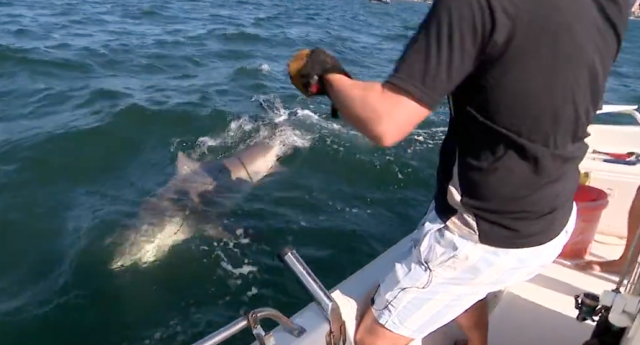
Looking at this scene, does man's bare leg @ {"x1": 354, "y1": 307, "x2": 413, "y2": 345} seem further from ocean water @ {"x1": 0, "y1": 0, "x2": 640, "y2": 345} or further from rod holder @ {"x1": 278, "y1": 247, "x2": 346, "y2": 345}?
ocean water @ {"x1": 0, "y1": 0, "x2": 640, "y2": 345}

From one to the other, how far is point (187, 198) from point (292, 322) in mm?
3938

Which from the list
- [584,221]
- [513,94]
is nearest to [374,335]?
[513,94]

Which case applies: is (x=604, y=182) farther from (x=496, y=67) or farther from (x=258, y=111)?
(x=258, y=111)

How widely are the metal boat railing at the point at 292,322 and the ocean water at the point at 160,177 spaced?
229 centimetres

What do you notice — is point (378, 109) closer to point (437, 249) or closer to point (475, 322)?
point (437, 249)

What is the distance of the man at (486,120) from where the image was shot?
151cm

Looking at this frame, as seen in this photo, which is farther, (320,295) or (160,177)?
(160,177)

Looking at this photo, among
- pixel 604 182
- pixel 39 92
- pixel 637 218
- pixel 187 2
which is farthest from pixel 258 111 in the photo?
pixel 187 2

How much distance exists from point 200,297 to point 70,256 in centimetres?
137

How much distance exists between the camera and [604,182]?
4.03 meters


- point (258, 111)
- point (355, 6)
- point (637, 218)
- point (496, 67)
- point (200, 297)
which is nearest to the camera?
point (496, 67)

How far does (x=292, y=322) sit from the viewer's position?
2.48 m

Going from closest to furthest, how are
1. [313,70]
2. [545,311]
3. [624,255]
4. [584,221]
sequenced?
1. [313,70]
2. [545,311]
3. [624,255]
4. [584,221]

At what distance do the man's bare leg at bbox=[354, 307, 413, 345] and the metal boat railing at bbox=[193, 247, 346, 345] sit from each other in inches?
2.9
